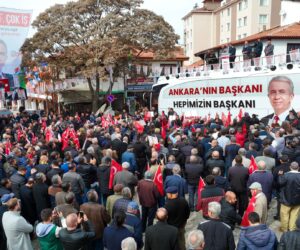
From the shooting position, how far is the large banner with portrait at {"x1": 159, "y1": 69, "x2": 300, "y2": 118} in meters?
17.9

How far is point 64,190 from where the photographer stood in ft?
22.6

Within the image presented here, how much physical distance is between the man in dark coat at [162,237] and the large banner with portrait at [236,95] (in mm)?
13919

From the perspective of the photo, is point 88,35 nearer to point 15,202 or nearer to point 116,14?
point 116,14

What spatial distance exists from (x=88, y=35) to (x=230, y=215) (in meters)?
24.4

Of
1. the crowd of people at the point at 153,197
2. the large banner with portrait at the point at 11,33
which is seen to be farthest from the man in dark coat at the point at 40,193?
the large banner with portrait at the point at 11,33

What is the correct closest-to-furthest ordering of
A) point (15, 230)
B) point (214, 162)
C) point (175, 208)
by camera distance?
point (15, 230) → point (175, 208) → point (214, 162)

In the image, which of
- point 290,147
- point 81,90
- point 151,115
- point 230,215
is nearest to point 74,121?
point 151,115

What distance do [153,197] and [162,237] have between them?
2588 millimetres

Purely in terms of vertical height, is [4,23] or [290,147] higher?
[4,23]

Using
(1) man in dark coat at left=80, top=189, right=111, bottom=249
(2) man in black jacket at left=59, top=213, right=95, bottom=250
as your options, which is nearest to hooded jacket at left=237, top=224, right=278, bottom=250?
(2) man in black jacket at left=59, top=213, right=95, bottom=250

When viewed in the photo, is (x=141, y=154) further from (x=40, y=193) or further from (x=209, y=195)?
(x=209, y=195)

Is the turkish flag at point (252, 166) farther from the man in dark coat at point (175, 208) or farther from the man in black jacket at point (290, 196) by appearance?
the man in dark coat at point (175, 208)

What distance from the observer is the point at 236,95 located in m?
20.1

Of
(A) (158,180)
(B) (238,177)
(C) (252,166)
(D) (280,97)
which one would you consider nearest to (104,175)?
(A) (158,180)
